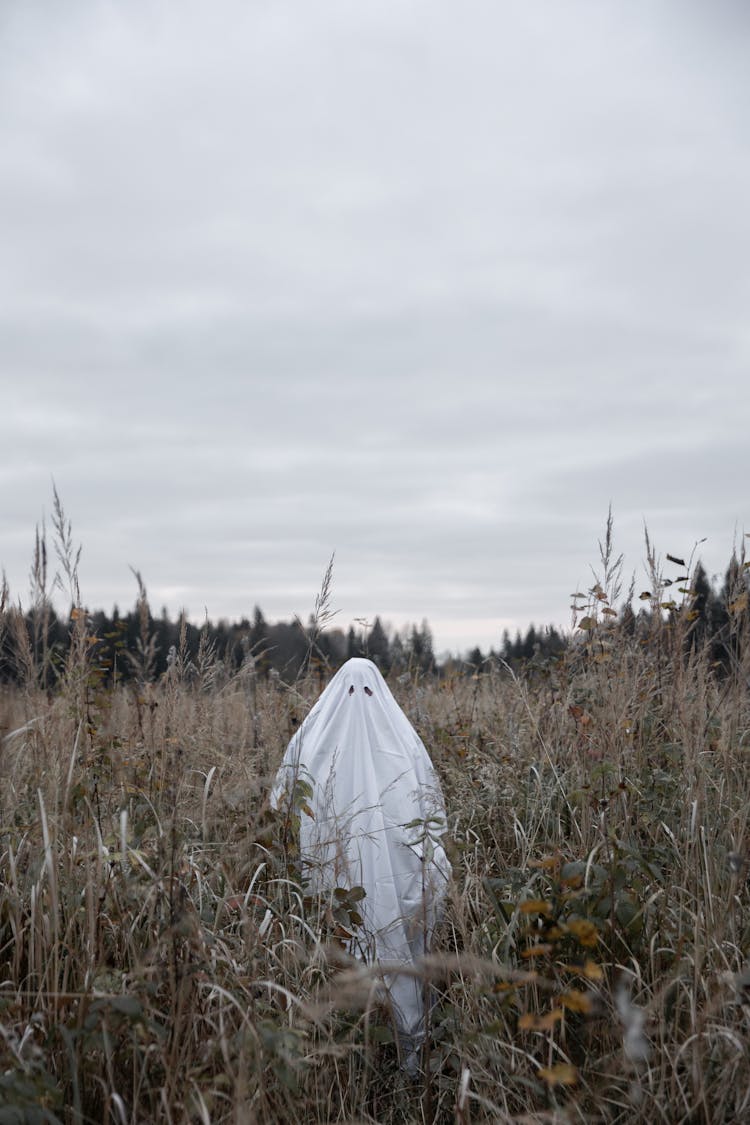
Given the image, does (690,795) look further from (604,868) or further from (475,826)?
(475,826)

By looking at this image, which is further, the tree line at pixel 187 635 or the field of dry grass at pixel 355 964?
the tree line at pixel 187 635

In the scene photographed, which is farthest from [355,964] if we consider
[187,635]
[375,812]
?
[187,635]

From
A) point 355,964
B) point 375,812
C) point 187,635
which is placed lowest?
point 355,964

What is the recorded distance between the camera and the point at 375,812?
317 centimetres

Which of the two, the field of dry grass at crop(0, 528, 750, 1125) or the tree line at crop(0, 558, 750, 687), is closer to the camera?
the field of dry grass at crop(0, 528, 750, 1125)

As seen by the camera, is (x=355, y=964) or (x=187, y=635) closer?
(x=355, y=964)

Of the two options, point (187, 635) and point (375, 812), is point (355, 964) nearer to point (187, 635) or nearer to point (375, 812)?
point (375, 812)

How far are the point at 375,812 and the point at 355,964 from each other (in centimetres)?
82

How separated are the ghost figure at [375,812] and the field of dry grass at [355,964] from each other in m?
0.13

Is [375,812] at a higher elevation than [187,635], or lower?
lower

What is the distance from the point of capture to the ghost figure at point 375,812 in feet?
9.44

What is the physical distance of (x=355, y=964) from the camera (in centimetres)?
239

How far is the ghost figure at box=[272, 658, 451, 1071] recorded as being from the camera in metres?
2.88

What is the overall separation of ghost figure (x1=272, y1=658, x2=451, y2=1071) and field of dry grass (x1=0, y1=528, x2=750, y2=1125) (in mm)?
134
